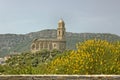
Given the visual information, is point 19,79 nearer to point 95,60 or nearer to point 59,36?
point 95,60

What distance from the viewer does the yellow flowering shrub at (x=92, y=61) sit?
28.1 metres

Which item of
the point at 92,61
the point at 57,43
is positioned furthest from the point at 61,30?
the point at 92,61

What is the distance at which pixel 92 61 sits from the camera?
1118 inches

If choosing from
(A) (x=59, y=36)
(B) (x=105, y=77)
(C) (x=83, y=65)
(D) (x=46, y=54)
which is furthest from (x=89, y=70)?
(A) (x=59, y=36)

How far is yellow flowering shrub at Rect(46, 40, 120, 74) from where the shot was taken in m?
28.1

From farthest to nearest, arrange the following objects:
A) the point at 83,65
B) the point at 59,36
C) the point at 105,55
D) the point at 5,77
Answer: the point at 59,36 → the point at 105,55 → the point at 83,65 → the point at 5,77

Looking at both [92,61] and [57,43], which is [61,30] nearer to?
[57,43]

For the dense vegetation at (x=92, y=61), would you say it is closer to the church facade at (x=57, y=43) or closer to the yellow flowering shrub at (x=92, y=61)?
the yellow flowering shrub at (x=92, y=61)

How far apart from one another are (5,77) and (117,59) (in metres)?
19.4

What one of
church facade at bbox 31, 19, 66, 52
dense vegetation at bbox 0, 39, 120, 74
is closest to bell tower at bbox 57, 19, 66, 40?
church facade at bbox 31, 19, 66, 52

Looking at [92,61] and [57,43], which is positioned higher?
[57,43]

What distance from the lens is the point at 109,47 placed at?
31.4 meters

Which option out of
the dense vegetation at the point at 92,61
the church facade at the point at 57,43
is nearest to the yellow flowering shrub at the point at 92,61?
the dense vegetation at the point at 92,61

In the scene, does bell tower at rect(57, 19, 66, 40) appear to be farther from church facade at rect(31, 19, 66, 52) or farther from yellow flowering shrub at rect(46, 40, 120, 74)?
yellow flowering shrub at rect(46, 40, 120, 74)
